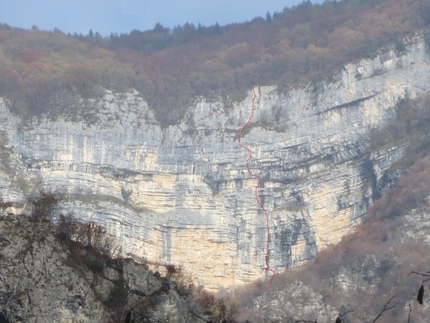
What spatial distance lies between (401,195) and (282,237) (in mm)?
9934

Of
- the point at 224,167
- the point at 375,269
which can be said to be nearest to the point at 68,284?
the point at 375,269

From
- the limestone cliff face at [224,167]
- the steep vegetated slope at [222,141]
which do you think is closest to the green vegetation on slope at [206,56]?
the steep vegetated slope at [222,141]

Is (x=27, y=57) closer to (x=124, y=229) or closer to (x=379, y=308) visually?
(x=124, y=229)

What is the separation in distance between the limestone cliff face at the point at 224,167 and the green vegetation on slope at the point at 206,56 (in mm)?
2611

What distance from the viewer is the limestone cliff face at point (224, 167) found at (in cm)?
6381

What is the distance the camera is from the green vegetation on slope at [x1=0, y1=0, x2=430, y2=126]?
2943 inches

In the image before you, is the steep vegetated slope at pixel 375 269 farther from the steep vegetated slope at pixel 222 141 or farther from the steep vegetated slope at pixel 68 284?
the steep vegetated slope at pixel 68 284

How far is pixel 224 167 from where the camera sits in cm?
6912

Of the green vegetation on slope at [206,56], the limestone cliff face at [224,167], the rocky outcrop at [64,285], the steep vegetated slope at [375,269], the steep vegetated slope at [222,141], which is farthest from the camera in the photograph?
the green vegetation on slope at [206,56]

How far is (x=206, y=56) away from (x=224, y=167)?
24846 millimetres

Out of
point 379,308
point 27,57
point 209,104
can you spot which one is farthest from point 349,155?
point 27,57

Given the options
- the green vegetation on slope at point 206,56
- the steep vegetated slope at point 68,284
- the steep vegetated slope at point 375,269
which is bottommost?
the steep vegetated slope at point 375,269

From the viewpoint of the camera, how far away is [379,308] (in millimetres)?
50750

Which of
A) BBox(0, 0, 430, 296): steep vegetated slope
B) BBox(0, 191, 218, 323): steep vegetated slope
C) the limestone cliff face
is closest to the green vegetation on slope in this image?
BBox(0, 0, 430, 296): steep vegetated slope
